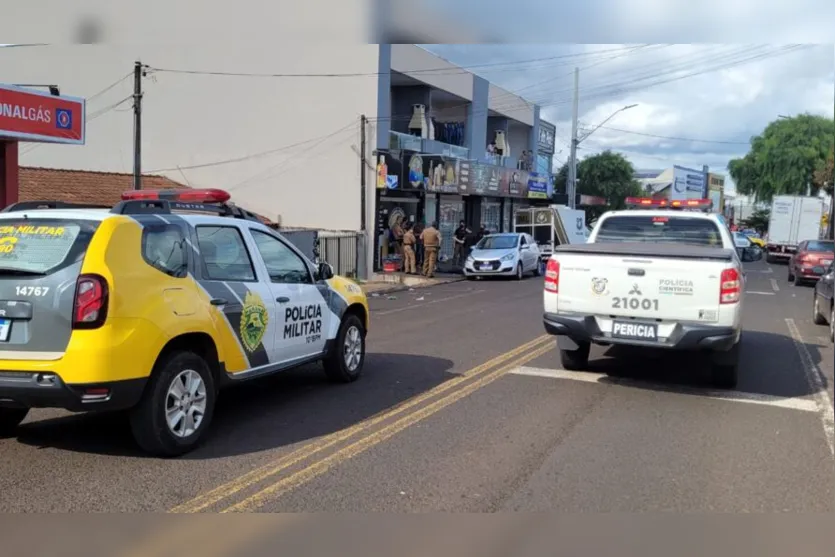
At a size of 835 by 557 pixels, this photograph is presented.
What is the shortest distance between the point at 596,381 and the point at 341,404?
292 cm

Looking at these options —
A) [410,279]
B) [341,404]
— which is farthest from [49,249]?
[410,279]

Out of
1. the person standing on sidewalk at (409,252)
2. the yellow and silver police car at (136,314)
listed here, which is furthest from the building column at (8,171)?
the person standing on sidewalk at (409,252)

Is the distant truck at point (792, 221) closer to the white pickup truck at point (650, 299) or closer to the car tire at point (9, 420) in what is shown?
the white pickup truck at point (650, 299)

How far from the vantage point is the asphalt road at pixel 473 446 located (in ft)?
15.7

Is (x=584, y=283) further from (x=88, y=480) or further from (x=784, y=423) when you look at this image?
(x=88, y=480)

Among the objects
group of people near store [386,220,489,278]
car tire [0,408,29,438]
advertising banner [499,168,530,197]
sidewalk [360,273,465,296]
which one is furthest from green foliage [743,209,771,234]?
car tire [0,408,29,438]

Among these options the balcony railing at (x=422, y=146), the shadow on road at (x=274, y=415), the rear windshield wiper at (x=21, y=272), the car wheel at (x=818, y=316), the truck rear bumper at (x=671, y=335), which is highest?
the balcony railing at (x=422, y=146)

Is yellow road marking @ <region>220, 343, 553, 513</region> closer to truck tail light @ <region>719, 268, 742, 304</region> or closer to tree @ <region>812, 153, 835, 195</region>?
truck tail light @ <region>719, 268, 742, 304</region>

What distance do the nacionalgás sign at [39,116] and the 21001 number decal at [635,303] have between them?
37.3 feet

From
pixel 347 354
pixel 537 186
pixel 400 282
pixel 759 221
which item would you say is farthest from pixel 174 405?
pixel 759 221

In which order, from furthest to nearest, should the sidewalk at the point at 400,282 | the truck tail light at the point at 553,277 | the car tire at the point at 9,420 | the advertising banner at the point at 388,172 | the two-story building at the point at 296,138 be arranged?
the two-story building at the point at 296,138 → the advertising banner at the point at 388,172 → the sidewalk at the point at 400,282 → the truck tail light at the point at 553,277 → the car tire at the point at 9,420

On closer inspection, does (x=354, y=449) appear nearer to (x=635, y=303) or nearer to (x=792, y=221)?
(x=635, y=303)

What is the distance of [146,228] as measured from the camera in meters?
5.49

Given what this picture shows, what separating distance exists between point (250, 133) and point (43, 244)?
→ 23126 mm
